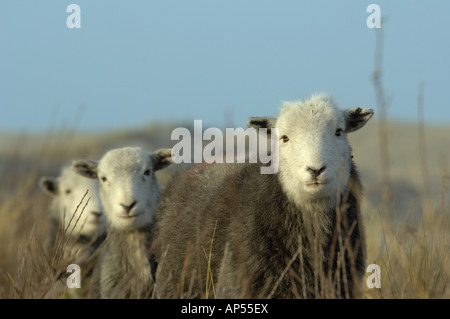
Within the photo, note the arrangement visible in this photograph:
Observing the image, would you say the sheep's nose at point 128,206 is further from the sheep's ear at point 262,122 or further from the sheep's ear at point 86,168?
the sheep's ear at point 262,122

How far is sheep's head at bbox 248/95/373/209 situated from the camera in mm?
4723

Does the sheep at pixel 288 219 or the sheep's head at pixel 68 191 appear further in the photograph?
the sheep's head at pixel 68 191

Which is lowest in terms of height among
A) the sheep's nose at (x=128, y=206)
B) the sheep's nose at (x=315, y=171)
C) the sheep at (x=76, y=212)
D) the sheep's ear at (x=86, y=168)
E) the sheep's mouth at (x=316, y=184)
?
the sheep at (x=76, y=212)

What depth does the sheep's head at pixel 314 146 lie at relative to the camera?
472 centimetres

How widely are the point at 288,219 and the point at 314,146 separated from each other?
2.01ft

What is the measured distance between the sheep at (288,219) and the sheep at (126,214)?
1187 millimetres

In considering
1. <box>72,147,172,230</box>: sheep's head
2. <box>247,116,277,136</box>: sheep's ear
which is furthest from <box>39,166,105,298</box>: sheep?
<box>247,116,277,136</box>: sheep's ear

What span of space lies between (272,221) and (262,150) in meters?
0.90

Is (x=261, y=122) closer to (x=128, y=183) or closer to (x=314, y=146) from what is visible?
(x=314, y=146)

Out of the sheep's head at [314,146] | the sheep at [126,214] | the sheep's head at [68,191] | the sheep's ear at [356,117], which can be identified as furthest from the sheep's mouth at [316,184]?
the sheep's head at [68,191]

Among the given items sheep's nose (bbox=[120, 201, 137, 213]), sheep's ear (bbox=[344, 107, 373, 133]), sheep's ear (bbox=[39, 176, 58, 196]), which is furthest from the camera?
sheep's ear (bbox=[39, 176, 58, 196])

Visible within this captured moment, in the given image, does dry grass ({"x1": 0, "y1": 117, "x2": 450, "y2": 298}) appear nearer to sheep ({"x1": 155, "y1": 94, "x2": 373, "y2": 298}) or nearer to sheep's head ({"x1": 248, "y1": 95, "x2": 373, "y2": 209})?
sheep ({"x1": 155, "y1": 94, "x2": 373, "y2": 298})
